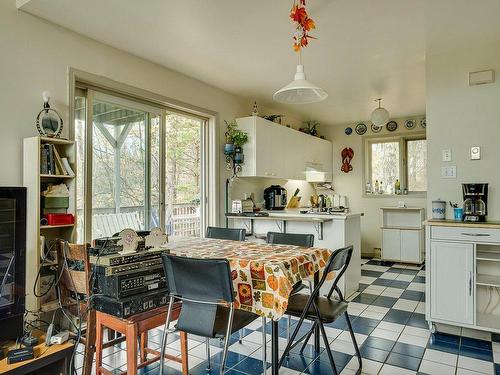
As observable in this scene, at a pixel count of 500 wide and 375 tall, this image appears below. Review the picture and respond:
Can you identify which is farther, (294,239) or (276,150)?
(276,150)

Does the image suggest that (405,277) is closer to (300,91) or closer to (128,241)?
(300,91)

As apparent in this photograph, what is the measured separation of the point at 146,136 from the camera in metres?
3.82

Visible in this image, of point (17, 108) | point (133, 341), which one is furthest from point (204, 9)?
point (133, 341)

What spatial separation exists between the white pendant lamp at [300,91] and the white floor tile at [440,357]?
2.13 meters

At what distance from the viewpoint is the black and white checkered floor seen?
7.97 feet

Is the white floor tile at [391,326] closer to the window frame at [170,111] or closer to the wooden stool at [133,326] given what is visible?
the wooden stool at [133,326]

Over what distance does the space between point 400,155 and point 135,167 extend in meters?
4.97

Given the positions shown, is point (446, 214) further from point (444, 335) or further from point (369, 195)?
point (369, 195)

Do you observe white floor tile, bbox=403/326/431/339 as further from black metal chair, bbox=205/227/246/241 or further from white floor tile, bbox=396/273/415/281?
white floor tile, bbox=396/273/415/281

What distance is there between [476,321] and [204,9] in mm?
3310

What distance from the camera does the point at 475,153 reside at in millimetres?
3213

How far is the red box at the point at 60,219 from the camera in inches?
101

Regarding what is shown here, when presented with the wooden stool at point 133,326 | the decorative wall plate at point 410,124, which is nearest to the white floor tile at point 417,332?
the wooden stool at point 133,326

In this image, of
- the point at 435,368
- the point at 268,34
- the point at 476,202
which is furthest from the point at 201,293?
the point at 476,202
